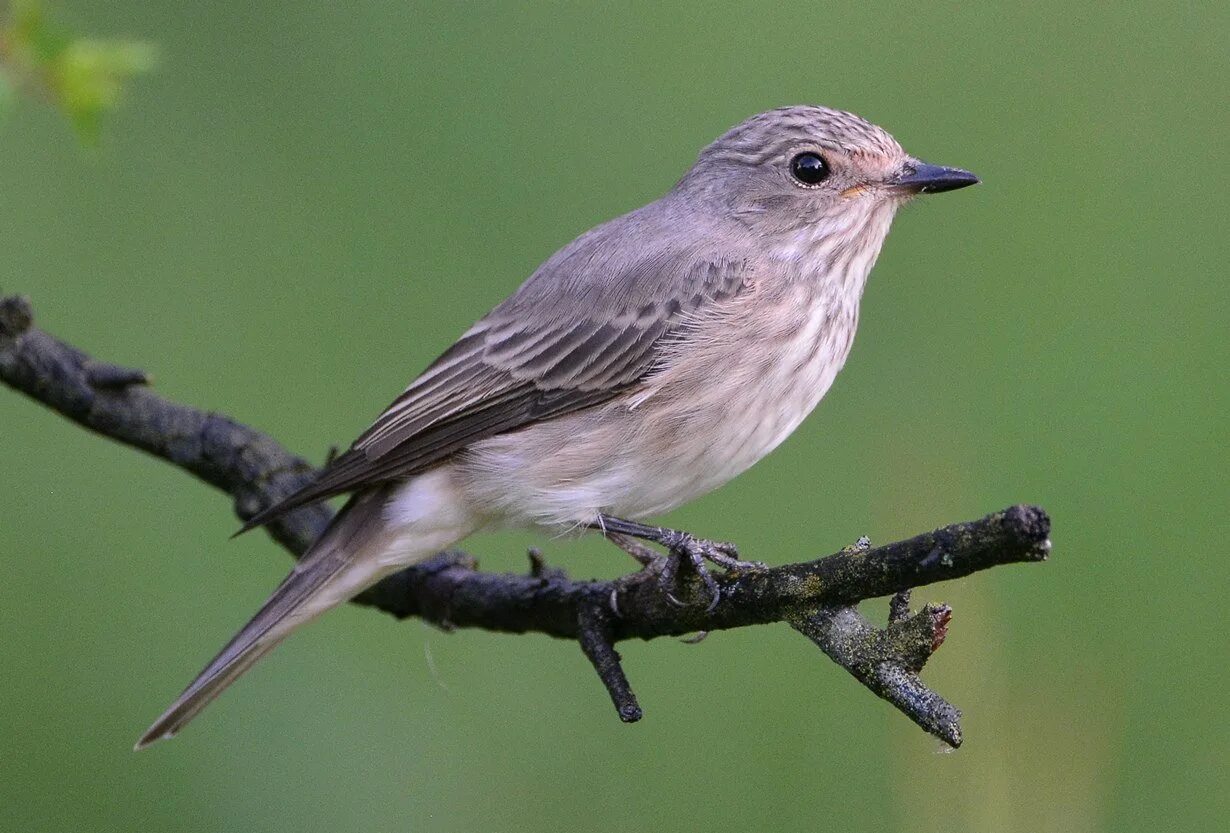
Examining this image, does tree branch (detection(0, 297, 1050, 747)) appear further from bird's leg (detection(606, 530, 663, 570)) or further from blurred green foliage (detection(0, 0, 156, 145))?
blurred green foliage (detection(0, 0, 156, 145))

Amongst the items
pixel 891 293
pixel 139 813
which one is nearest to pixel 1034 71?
pixel 891 293

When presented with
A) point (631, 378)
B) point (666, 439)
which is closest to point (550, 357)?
point (631, 378)

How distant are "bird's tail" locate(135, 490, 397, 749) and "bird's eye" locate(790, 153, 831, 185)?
1.47m

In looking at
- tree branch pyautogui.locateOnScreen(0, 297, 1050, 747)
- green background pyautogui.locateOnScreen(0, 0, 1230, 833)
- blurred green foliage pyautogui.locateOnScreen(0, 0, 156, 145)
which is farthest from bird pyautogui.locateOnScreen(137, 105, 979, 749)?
blurred green foliage pyautogui.locateOnScreen(0, 0, 156, 145)

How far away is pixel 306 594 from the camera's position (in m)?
4.09

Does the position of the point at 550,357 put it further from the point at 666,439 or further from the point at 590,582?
the point at 590,582

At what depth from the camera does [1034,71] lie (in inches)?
242

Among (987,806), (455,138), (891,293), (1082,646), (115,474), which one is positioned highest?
(455,138)

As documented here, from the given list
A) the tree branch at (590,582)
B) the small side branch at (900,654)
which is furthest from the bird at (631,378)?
the small side branch at (900,654)

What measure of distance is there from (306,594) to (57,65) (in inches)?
77.2

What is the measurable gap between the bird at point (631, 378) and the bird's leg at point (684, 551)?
0.05 ft

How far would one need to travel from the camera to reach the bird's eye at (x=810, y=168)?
14.3 ft

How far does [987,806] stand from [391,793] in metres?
2.26

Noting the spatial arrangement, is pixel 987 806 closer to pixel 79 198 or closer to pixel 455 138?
pixel 455 138
